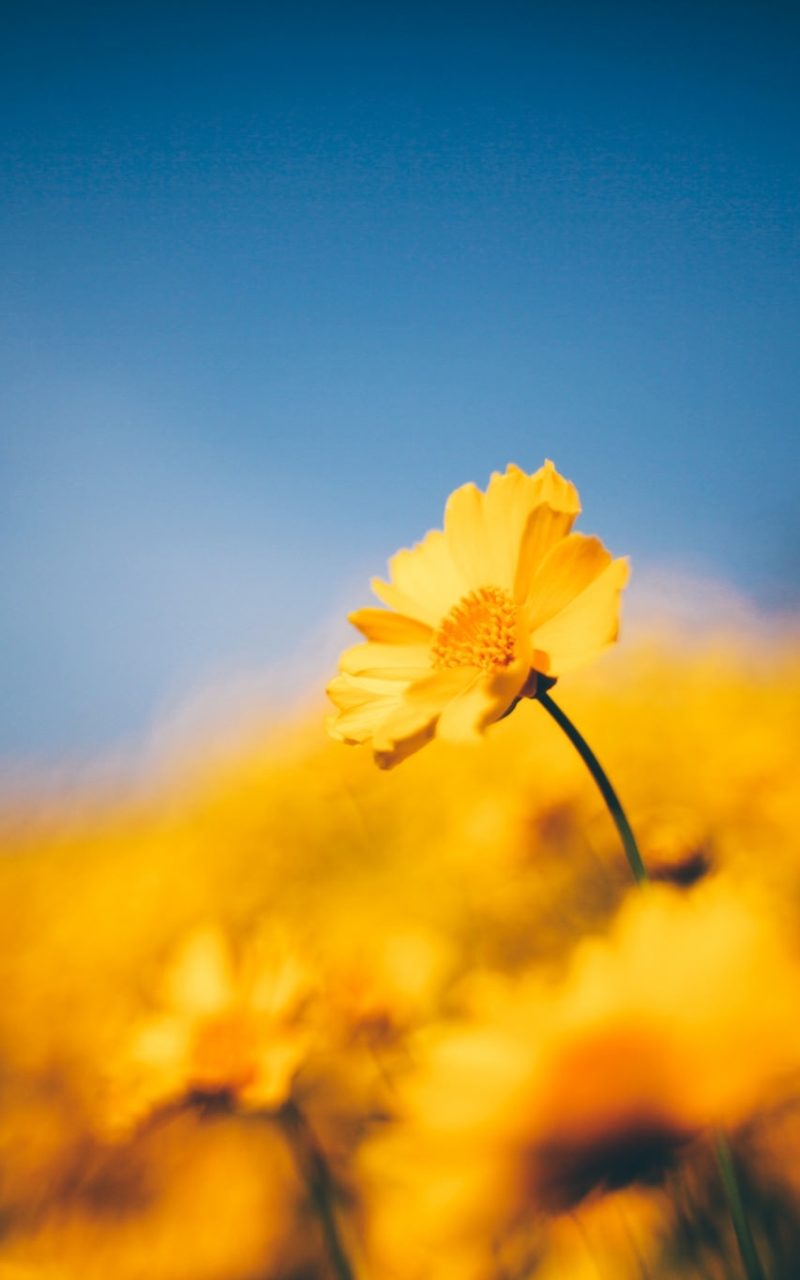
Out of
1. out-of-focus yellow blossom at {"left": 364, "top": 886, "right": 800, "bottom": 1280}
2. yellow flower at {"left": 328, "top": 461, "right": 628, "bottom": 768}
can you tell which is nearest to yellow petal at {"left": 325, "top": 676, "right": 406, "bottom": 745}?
yellow flower at {"left": 328, "top": 461, "right": 628, "bottom": 768}

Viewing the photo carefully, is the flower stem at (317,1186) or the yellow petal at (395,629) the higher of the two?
the yellow petal at (395,629)

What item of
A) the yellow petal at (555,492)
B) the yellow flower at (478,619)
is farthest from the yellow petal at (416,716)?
the yellow petal at (555,492)

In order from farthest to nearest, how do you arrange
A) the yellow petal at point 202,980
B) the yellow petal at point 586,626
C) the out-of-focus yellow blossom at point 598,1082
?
the yellow petal at point 202,980 < the yellow petal at point 586,626 < the out-of-focus yellow blossom at point 598,1082

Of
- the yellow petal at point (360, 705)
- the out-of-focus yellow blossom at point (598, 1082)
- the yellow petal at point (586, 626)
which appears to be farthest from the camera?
the yellow petal at point (360, 705)

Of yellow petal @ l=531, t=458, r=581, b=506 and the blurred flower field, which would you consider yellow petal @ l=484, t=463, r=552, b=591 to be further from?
the blurred flower field

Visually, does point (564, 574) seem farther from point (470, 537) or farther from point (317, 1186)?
point (317, 1186)

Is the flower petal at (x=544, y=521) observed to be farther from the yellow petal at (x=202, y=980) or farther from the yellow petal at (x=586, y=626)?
the yellow petal at (x=202, y=980)

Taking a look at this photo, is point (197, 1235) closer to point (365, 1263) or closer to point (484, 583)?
point (365, 1263)
